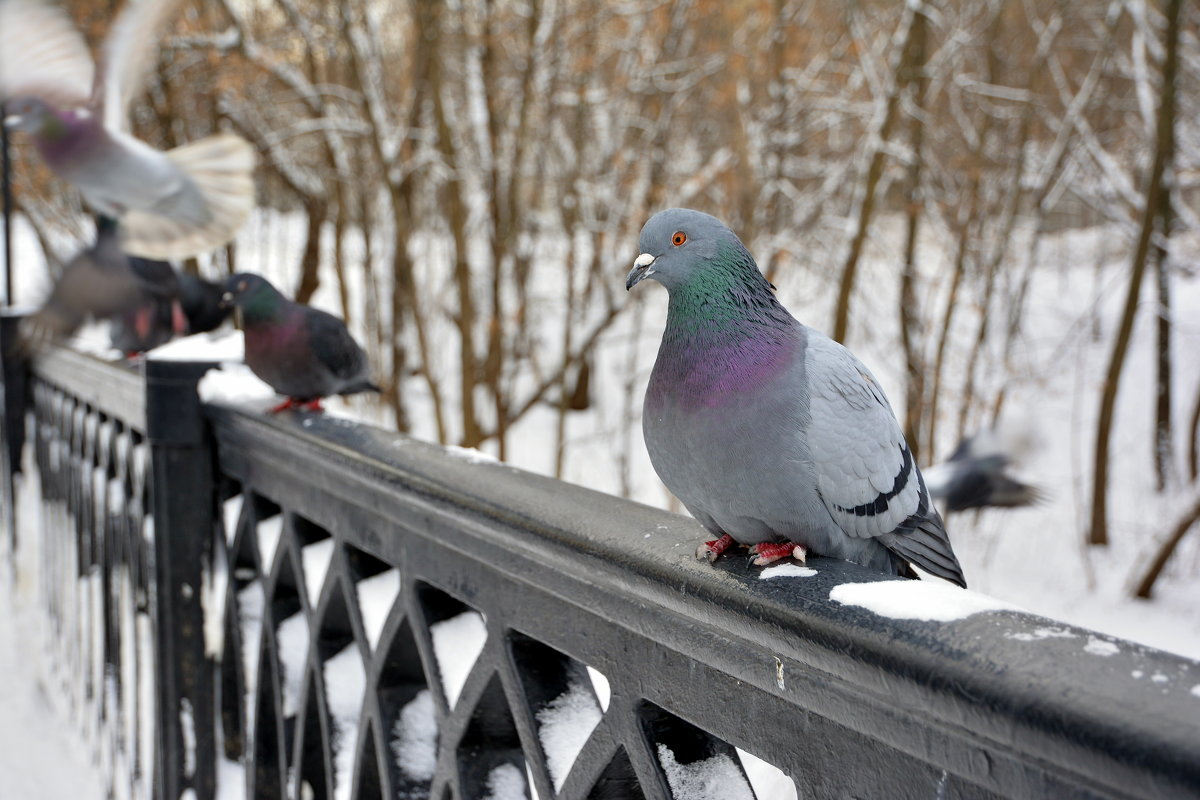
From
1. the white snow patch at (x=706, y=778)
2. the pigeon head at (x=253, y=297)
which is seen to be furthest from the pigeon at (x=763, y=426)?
the pigeon head at (x=253, y=297)

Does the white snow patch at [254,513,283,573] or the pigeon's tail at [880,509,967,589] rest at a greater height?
the pigeon's tail at [880,509,967,589]

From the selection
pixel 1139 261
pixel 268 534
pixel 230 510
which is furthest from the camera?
pixel 1139 261

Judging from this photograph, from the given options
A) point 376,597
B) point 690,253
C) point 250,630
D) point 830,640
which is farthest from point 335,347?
point 830,640

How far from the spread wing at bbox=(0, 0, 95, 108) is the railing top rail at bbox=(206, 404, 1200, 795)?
159cm

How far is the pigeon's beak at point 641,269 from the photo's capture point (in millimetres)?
1074

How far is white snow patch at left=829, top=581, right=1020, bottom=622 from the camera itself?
0.59m

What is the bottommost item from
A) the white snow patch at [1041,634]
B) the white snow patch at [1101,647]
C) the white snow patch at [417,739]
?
the white snow patch at [417,739]

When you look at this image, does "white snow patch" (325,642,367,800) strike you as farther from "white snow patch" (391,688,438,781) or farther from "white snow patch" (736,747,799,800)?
"white snow patch" (736,747,799,800)

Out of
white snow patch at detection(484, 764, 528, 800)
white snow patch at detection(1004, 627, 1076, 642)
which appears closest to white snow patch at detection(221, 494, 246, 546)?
white snow patch at detection(484, 764, 528, 800)

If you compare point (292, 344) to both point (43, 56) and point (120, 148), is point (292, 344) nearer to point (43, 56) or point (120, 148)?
point (120, 148)

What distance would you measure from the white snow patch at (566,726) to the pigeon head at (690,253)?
0.45 meters

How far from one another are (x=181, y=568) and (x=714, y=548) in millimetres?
1198

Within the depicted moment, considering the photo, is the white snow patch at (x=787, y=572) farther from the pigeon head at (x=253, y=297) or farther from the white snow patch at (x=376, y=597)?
the pigeon head at (x=253, y=297)

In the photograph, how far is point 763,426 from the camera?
0.94 meters
